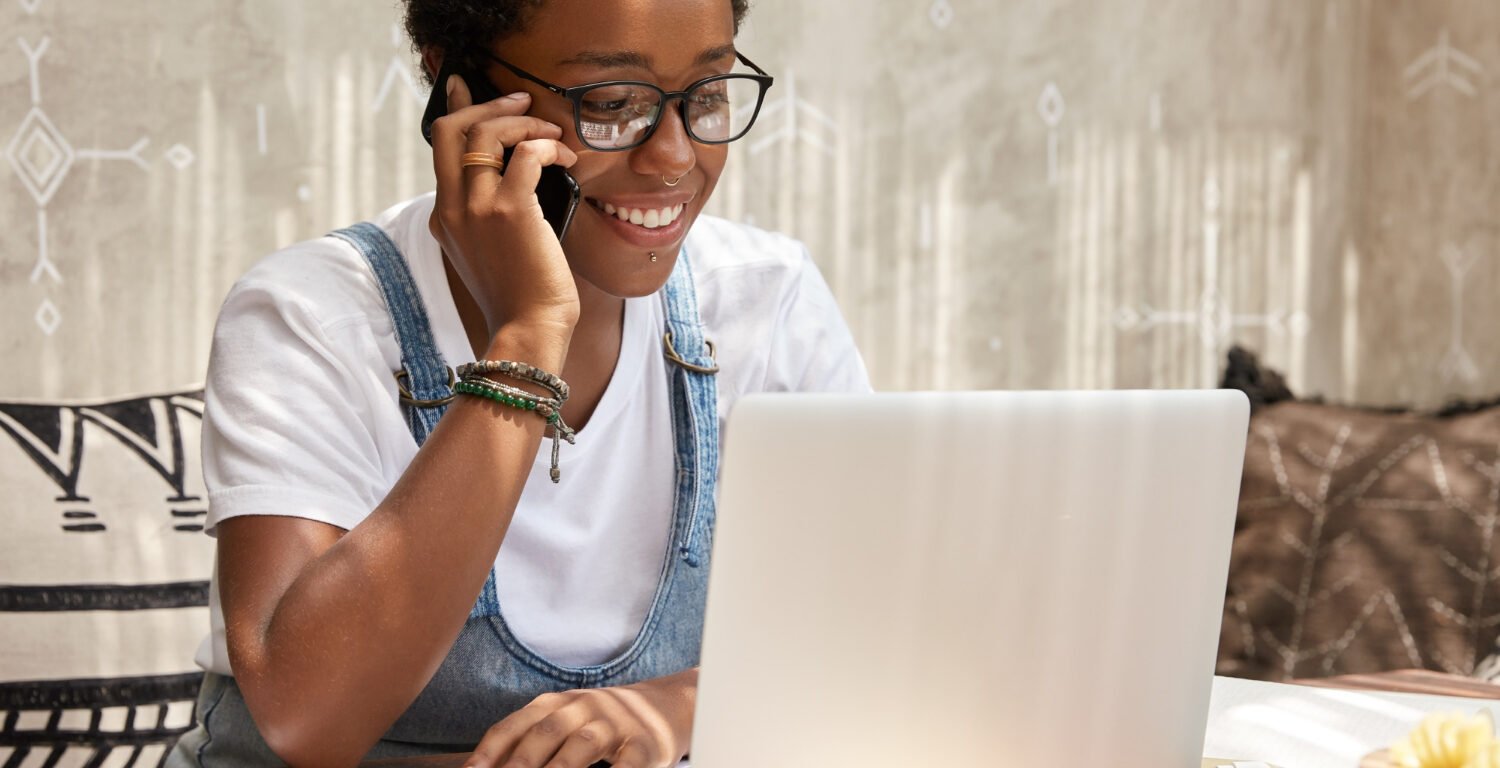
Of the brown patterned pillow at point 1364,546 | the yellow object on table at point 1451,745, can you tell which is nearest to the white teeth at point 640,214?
the yellow object on table at point 1451,745

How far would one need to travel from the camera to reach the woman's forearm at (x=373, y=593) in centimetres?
110

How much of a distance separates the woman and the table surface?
11 cm

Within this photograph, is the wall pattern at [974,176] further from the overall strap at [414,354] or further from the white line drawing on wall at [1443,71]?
the overall strap at [414,354]

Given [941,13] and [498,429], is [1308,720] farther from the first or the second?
[941,13]

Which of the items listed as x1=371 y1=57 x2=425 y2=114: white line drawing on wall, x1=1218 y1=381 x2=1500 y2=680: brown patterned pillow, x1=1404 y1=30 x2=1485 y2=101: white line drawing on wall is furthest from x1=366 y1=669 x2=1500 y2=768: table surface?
x1=1404 y1=30 x2=1485 y2=101: white line drawing on wall

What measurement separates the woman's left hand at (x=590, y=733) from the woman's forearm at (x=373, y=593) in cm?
14

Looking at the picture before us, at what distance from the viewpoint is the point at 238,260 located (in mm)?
2244

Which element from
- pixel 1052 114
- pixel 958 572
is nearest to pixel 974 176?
pixel 1052 114

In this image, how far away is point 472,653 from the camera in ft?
4.26

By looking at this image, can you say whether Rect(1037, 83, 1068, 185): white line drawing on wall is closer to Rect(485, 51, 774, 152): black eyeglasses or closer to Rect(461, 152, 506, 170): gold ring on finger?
Rect(485, 51, 774, 152): black eyeglasses

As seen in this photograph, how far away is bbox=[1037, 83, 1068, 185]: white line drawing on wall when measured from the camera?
9.15ft

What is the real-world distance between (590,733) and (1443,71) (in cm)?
242

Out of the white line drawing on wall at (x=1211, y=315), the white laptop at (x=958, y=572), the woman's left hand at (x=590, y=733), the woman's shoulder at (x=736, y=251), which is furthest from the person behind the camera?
the white line drawing on wall at (x=1211, y=315)

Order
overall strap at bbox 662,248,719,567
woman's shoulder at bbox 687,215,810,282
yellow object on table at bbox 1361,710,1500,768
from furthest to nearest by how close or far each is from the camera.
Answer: woman's shoulder at bbox 687,215,810,282 < overall strap at bbox 662,248,719,567 < yellow object on table at bbox 1361,710,1500,768
